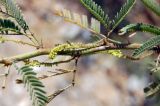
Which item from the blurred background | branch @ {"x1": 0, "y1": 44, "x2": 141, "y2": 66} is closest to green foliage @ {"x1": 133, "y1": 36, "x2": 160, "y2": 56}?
branch @ {"x1": 0, "y1": 44, "x2": 141, "y2": 66}

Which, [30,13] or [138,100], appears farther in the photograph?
[30,13]

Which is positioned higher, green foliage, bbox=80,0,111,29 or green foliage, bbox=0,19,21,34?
green foliage, bbox=80,0,111,29

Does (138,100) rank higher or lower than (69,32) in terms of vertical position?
lower

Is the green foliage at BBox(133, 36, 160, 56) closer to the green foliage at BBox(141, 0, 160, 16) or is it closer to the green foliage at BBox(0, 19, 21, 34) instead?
the green foliage at BBox(141, 0, 160, 16)

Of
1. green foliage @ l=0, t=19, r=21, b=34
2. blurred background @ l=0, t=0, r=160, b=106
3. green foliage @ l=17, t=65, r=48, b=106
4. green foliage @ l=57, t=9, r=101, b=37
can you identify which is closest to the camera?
green foliage @ l=17, t=65, r=48, b=106

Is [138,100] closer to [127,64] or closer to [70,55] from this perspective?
[127,64]

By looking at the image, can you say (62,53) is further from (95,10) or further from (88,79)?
(88,79)

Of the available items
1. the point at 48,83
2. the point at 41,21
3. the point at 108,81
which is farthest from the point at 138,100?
the point at 41,21

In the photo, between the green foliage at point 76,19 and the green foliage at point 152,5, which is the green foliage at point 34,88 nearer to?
the green foliage at point 76,19
